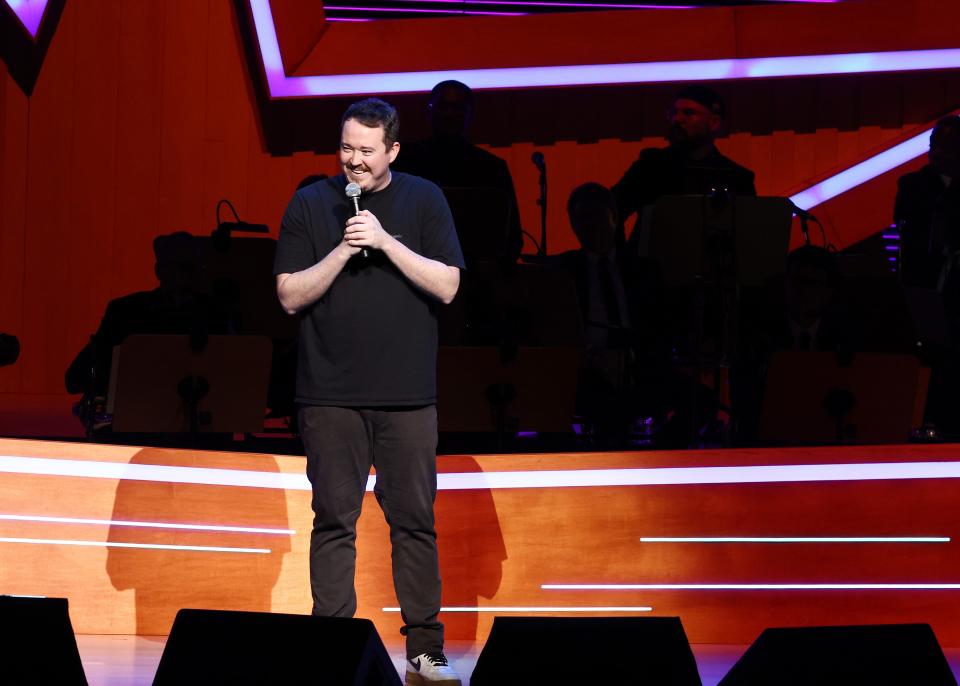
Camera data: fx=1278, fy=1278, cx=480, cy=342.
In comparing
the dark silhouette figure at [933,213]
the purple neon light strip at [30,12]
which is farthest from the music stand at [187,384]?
the purple neon light strip at [30,12]

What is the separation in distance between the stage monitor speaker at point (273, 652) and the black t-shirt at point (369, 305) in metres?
0.83

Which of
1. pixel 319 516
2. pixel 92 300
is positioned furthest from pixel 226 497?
pixel 92 300

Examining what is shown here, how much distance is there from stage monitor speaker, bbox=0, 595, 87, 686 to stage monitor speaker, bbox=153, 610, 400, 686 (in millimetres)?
126

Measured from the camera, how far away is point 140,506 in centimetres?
337

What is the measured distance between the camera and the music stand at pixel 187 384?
367cm

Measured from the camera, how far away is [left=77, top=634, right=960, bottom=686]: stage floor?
2.83 m

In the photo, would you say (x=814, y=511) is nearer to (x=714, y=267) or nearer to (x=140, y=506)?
(x=714, y=267)

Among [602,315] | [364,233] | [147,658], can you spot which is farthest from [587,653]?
[602,315]

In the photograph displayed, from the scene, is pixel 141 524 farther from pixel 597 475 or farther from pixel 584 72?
pixel 584 72

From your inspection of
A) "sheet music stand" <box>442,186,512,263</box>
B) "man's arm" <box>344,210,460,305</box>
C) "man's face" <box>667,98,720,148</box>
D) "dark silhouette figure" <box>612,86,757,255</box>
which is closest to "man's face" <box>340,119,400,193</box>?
"man's arm" <box>344,210,460,305</box>

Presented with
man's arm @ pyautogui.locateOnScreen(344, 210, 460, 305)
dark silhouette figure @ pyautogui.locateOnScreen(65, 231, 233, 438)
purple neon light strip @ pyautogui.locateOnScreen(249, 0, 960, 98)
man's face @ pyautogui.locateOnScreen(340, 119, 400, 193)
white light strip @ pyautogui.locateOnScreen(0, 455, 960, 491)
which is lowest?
white light strip @ pyautogui.locateOnScreen(0, 455, 960, 491)

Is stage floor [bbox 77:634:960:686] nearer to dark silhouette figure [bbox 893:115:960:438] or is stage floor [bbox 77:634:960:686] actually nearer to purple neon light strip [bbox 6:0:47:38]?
dark silhouette figure [bbox 893:115:960:438]

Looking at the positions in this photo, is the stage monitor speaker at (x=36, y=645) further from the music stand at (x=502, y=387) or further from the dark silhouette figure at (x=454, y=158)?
the dark silhouette figure at (x=454, y=158)

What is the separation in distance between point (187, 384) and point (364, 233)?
1.33m
